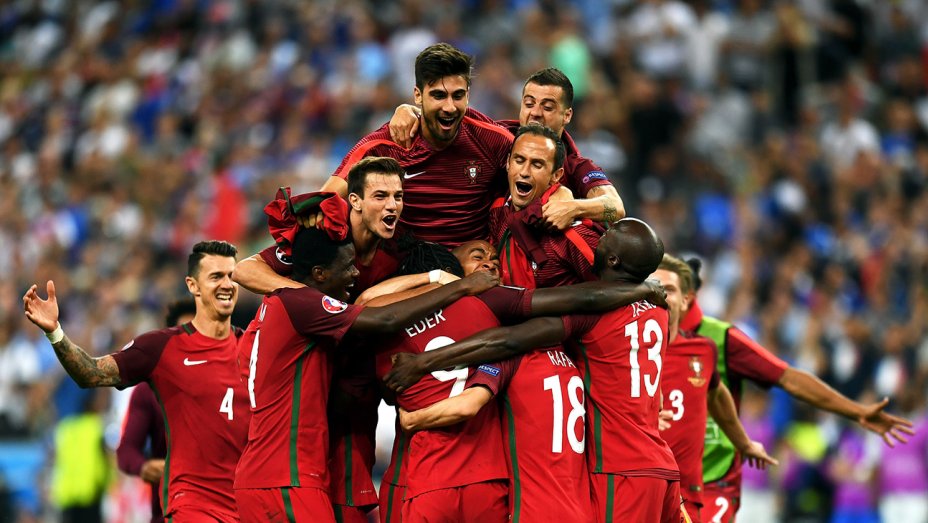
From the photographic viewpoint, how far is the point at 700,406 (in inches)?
336

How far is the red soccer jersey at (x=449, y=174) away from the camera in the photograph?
799 centimetres

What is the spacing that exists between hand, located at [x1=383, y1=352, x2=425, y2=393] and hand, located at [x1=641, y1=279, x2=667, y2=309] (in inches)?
51.6

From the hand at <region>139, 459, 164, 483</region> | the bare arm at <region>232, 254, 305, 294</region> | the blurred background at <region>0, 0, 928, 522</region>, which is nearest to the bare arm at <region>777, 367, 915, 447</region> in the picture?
the bare arm at <region>232, 254, 305, 294</region>

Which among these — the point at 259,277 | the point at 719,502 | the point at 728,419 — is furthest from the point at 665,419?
the point at 259,277

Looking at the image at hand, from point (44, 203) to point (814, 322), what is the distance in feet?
38.2

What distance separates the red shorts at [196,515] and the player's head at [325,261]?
1758 millimetres

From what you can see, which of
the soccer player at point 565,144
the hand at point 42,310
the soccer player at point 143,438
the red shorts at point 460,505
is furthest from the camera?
the soccer player at point 143,438

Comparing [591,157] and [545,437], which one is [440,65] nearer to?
[545,437]

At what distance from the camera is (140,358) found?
27.0 ft

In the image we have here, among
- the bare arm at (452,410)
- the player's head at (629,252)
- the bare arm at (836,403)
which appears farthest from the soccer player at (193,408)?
the bare arm at (836,403)

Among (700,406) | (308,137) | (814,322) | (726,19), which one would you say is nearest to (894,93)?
(726,19)

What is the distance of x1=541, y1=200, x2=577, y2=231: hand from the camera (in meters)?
7.34

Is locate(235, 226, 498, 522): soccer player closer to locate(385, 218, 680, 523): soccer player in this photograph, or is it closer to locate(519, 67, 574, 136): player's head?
locate(385, 218, 680, 523): soccer player

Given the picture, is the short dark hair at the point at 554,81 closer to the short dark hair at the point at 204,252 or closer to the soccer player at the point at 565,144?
the soccer player at the point at 565,144
